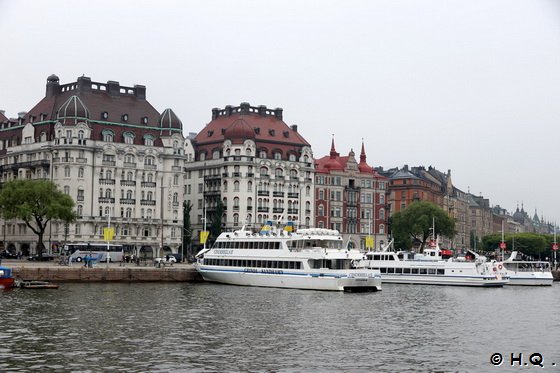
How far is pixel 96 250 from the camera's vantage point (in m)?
129

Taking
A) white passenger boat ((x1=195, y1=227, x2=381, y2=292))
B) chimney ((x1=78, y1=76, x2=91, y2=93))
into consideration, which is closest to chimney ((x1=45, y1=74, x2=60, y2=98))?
chimney ((x1=78, y1=76, x2=91, y2=93))

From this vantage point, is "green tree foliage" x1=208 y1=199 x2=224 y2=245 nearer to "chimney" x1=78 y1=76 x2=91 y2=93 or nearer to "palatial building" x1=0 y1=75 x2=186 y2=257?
"palatial building" x1=0 y1=75 x2=186 y2=257

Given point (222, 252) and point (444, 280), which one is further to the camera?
point (444, 280)

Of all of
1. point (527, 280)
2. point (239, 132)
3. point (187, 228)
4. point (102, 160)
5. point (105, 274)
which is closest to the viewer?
point (105, 274)

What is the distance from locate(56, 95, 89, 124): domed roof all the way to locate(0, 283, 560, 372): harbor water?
62.5 m

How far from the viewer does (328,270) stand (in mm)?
88125

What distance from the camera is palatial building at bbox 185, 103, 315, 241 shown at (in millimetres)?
158125

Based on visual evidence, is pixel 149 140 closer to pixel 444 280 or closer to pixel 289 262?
pixel 444 280

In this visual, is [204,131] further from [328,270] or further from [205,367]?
[205,367]

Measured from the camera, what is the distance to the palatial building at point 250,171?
15812cm

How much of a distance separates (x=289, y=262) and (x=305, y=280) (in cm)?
355

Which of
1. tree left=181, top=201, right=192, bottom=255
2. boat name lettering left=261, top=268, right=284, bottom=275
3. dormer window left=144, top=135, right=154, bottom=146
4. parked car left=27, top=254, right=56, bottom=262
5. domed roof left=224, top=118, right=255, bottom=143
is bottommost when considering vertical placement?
boat name lettering left=261, top=268, right=284, bottom=275

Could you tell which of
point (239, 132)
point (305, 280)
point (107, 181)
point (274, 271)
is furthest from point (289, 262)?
point (239, 132)

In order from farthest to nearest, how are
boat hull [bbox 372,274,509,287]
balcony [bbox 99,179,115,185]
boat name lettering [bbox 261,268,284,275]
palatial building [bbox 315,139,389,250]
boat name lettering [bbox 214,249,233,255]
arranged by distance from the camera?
palatial building [bbox 315,139,389,250], balcony [bbox 99,179,115,185], boat hull [bbox 372,274,509,287], boat name lettering [bbox 214,249,233,255], boat name lettering [bbox 261,268,284,275]
